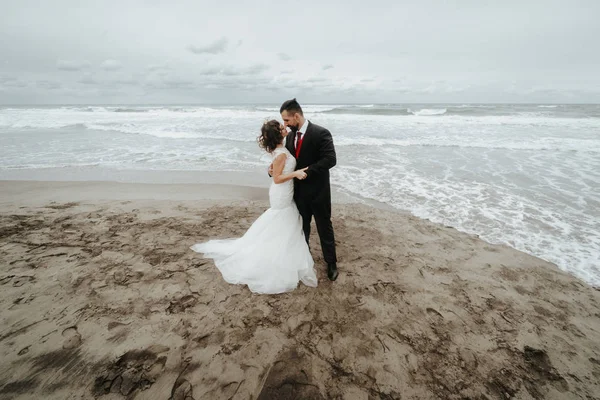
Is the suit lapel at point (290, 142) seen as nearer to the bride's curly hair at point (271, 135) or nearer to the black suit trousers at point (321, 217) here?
the bride's curly hair at point (271, 135)

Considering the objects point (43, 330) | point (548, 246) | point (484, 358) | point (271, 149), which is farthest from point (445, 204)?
point (43, 330)

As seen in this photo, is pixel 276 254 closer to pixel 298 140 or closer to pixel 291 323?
pixel 291 323

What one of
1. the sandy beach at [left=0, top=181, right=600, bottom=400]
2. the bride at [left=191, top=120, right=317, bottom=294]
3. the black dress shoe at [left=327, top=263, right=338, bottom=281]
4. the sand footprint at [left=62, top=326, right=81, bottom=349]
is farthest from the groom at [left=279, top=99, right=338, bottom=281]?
the sand footprint at [left=62, top=326, right=81, bottom=349]

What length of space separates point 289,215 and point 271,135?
3.57 feet

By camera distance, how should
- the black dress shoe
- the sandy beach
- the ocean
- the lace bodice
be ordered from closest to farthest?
the sandy beach
the lace bodice
the black dress shoe
the ocean

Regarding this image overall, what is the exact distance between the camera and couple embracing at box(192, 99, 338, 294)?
310cm

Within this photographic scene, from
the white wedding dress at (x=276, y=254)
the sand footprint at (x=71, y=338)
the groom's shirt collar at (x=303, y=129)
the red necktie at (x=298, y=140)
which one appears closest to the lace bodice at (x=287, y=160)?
the white wedding dress at (x=276, y=254)

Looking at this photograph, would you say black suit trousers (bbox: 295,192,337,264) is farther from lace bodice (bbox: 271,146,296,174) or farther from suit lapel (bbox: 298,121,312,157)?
suit lapel (bbox: 298,121,312,157)

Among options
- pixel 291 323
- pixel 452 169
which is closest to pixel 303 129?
pixel 291 323

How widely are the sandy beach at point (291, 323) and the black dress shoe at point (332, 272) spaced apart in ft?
0.27

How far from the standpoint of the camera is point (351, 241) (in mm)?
4609

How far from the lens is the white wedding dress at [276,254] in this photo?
3.34 metres

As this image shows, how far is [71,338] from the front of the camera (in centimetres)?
256

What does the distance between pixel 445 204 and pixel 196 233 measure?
557 cm
